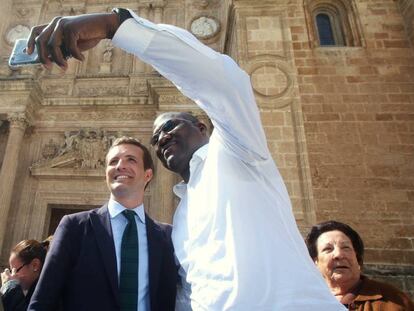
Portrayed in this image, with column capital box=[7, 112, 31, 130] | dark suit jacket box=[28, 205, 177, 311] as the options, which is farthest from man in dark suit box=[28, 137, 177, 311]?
column capital box=[7, 112, 31, 130]

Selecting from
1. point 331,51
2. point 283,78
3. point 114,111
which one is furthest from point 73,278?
point 114,111

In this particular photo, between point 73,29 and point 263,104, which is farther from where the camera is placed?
point 263,104

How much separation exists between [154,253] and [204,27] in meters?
10.1

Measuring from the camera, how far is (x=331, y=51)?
7.60 m

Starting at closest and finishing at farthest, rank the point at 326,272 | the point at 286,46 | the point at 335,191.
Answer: the point at 326,272 → the point at 335,191 → the point at 286,46

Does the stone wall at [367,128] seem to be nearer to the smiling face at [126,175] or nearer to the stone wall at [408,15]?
the stone wall at [408,15]

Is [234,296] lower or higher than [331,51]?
lower

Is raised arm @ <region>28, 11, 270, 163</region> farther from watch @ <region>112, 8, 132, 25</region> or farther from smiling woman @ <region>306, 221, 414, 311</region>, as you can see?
smiling woman @ <region>306, 221, 414, 311</region>

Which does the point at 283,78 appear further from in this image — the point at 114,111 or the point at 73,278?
the point at 73,278

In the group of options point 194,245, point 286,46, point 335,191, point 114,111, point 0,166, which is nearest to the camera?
point 194,245

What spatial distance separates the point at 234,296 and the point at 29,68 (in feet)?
33.4

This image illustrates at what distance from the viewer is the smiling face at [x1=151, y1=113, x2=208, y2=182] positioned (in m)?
1.65

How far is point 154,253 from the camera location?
1637 millimetres

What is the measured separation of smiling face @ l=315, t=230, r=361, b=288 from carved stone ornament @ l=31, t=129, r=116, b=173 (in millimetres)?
7449
